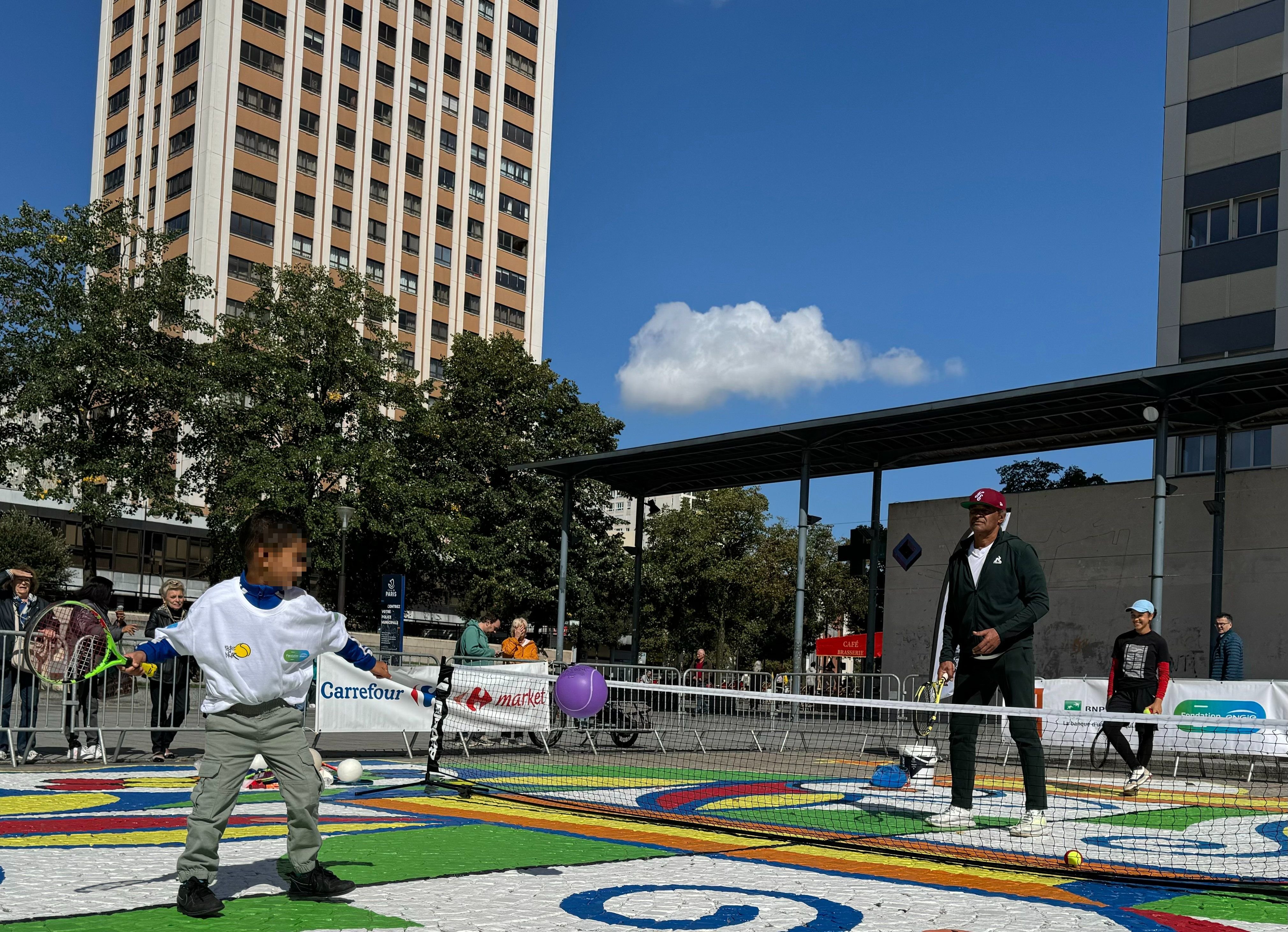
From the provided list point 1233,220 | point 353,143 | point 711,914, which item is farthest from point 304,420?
point 353,143

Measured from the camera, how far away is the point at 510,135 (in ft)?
286

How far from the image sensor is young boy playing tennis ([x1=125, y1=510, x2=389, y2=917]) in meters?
4.83

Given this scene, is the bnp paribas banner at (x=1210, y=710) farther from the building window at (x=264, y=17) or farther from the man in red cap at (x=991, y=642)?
the building window at (x=264, y=17)

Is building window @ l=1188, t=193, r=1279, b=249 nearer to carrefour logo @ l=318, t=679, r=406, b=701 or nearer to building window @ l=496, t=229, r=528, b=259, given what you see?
carrefour logo @ l=318, t=679, r=406, b=701

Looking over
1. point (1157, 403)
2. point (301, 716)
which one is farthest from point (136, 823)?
point (1157, 403)

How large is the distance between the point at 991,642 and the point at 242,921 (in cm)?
490

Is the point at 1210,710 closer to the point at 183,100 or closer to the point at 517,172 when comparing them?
the point at 183,100

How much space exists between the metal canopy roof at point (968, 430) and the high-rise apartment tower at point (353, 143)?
45835mm

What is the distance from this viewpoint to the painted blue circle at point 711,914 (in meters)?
4.56

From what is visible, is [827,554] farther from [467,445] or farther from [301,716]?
[301,716]

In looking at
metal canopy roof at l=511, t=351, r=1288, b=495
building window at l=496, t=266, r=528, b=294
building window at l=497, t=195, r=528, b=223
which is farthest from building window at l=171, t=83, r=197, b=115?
metal canopy roof at l=511, t=351, r=1288, b=495

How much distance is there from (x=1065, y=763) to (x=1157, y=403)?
6.90 meters

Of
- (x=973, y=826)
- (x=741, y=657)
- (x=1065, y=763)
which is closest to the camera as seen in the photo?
(x=973, y=826)

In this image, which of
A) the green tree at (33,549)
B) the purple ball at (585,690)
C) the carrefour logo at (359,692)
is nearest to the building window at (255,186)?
the green tree at (33,549)
